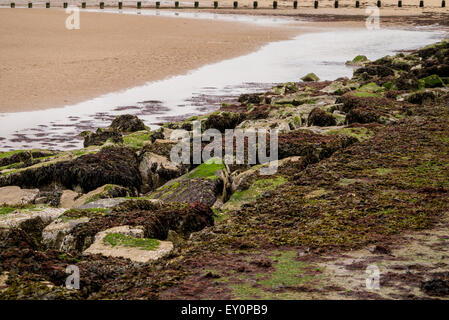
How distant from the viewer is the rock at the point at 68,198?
30.9 feet

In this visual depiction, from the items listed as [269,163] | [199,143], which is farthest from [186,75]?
[269,163]

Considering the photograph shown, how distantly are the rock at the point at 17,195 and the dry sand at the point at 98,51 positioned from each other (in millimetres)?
8730

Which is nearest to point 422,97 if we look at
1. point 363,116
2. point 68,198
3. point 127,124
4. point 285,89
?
point 363,116

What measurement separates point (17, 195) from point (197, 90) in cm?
1339

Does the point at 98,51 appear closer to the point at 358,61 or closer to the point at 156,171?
the point at 358,61

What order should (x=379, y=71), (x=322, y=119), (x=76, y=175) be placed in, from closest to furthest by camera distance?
(x=76, y=175) → (x=322, y=119) → (x=379, y=71)

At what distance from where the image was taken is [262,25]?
49031mm

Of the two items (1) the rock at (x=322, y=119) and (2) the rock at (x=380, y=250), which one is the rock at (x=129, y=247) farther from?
(1) the rock at (x=322, y=119)

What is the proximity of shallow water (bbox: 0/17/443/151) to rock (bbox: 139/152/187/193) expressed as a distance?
4.27m

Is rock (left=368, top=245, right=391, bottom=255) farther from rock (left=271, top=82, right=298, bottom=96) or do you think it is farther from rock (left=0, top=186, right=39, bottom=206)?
rock (left=271, top=82, right=298, bottom=96)

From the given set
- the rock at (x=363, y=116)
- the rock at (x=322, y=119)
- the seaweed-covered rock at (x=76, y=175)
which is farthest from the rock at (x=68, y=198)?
the rock at (x=363, y=116)

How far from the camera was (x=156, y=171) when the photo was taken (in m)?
10.8

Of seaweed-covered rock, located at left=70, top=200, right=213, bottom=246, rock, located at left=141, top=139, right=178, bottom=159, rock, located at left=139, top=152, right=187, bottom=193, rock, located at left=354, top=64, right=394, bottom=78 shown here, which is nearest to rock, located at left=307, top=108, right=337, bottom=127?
rock, located at left=141, top=139, right=178, bottom=159
